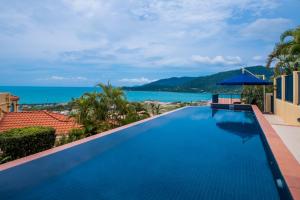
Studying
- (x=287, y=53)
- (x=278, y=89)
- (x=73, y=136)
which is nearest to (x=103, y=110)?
(x=73, y=136)

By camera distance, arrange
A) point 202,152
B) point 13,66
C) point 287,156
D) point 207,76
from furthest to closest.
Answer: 1. point 207,76
2. point 13,66
3. point 202,152
4. point 287,156

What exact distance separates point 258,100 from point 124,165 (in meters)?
12.9

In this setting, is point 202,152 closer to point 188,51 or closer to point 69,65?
point 188,51

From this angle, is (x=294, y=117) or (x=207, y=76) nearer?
(x=294, y=117)

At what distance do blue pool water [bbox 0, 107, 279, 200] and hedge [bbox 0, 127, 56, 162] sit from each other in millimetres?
908

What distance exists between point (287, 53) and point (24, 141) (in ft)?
40.3

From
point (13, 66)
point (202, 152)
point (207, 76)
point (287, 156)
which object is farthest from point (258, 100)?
point (207, 76)

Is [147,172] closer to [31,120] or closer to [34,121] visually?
[34,121]

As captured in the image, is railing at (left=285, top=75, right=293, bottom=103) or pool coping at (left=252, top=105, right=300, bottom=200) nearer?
pool coping at (left=252, top=105, right=300, bottom=200)

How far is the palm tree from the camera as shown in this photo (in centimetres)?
1159

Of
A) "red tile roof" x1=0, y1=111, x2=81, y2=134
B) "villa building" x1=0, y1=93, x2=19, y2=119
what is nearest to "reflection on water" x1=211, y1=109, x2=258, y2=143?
"red tile roof" x1=0, y1=111, x2=81, y2=134

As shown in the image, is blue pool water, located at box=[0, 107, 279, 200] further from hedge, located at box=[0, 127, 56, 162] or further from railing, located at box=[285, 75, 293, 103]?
railing, located at box=[285, 75, 293, 103]

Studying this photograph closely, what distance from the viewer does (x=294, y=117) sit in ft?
31.7

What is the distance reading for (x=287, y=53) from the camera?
13.7 m
